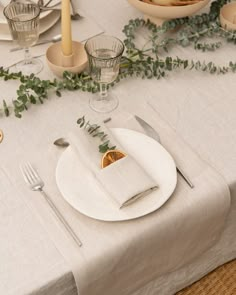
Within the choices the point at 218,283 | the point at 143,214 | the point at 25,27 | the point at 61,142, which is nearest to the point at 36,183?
the point at 61,142

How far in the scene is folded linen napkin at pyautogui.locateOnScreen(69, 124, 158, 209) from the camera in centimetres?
97

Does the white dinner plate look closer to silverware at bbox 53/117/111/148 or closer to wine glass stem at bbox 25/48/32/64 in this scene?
wine glass stem at bbox 25/48/32/64

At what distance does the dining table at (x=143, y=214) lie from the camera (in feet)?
3.07

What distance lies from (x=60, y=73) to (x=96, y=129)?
24 centimetres

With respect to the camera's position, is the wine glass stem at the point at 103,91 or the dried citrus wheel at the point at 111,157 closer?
the dried citrus wheel at the point at 111,157

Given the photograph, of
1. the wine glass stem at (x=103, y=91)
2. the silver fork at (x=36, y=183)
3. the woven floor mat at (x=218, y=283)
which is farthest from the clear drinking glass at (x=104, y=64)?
the woven floor mat at (x=218, y=283)

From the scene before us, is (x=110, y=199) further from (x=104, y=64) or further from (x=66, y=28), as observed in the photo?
(x=66, y=28)

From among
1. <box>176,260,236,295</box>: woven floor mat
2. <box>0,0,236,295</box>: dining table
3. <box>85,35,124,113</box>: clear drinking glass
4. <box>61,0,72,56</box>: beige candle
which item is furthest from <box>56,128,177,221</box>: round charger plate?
<box>176,260,236,295</box>: woven floor mat

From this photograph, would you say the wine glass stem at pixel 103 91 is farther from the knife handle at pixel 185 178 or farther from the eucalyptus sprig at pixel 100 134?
the knife handle at pixel 185 178

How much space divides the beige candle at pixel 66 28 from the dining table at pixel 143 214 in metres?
0.08

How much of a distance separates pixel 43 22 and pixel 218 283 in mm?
802

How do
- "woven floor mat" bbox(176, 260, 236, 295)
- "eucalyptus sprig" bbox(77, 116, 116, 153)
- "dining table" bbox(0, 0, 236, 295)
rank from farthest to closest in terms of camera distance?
"woven floor mat" bbox(176, 260, 236, 295) < "eucalyptus sprig" bbox(77, 116, 116, 153) < "dining table" bbox(0, 0, 236, 295)

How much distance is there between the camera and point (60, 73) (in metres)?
1.26

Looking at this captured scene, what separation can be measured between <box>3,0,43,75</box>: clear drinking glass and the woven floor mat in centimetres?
67
